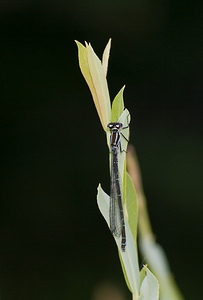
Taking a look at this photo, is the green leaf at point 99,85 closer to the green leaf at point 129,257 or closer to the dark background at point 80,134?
the green leaf at point 129,257

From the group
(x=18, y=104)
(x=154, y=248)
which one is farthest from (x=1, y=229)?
(x=154, y=248)

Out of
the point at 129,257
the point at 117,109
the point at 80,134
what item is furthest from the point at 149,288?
the point at 80,134

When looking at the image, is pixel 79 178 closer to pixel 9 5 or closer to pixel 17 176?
pixel 17 176

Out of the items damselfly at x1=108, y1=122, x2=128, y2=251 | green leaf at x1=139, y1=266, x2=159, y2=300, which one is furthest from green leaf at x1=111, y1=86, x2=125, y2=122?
green leaf at x1=139, y1=266, x2=159, y2=300

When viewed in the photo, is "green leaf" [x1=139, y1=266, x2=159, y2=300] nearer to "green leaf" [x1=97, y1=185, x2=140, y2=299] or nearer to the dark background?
"green leaf" [x1=97, y1=185, x2=140, y2=299]

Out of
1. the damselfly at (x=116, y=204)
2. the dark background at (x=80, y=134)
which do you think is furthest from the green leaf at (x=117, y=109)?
the dark background at (x=80, y=134)
